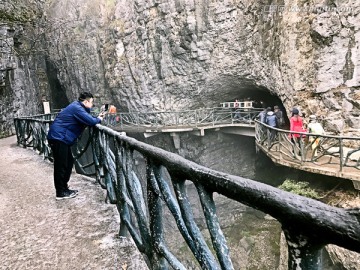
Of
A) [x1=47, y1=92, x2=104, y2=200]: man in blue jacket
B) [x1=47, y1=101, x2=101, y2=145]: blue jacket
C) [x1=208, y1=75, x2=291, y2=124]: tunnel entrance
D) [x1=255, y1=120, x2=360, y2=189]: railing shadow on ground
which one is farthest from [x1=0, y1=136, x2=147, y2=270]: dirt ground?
[x1=208, y1=75, x2=291, y2=124]: tunnel entrance

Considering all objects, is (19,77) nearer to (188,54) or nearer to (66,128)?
(188,54)

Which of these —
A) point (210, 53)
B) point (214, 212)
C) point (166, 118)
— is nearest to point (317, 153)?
point (214, 212)

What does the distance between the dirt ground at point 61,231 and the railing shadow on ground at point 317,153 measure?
6.04m

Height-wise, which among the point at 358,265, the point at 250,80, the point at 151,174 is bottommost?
the point at 358,265

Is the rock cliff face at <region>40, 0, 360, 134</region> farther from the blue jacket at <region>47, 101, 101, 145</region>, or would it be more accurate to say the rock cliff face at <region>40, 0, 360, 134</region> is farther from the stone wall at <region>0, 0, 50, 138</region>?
the blue jacket at <region>47, 101, 101, 145</region>

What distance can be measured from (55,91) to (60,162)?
2351 cm

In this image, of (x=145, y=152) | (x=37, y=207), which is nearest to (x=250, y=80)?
(x=37, y=207)

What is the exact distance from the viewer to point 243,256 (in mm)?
12203

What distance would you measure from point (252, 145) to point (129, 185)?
50.6 ft

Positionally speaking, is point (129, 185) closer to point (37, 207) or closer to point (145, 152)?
point (145, 152)

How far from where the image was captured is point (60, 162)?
3646 mm

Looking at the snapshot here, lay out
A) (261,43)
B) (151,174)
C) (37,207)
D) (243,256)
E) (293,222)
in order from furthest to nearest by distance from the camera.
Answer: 1. (261,43)
2. (243,256)
3. (37,207)
4. (151,174)
5. (293,222)

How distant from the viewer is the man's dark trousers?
3.61 m

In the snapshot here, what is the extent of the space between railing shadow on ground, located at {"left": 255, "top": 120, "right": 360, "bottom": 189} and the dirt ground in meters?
6.04
